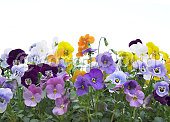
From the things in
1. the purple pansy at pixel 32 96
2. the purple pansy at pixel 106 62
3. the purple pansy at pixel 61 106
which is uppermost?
the purple pansy at pixel 106 62

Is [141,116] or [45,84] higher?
[45,84]

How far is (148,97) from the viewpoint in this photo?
7.63 feet

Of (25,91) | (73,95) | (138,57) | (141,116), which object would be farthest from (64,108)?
(138,57)

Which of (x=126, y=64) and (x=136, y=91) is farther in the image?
(x=126, y=64)

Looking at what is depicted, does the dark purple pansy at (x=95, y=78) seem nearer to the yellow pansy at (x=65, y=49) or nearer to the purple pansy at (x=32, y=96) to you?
the purple pansy at (x=32, y=96)

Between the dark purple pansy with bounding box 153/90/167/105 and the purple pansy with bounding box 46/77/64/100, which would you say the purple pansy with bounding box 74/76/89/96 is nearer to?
the purple pansy with bounding box 46/77/64/100

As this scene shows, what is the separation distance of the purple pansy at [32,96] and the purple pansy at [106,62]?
33cm

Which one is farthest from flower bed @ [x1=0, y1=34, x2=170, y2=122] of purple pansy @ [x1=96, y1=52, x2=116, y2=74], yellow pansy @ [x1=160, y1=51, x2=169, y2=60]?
yellow pansy @ [x1=160, y1=51, x2=169, y2=60]

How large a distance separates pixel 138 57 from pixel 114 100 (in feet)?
2.07

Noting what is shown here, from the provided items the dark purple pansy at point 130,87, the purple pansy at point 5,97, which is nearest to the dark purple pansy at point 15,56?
the purple pansy at point 5,97

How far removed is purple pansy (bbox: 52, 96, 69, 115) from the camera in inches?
84.6

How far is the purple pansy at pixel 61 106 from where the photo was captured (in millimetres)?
2148

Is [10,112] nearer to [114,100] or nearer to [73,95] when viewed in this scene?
[73,95]

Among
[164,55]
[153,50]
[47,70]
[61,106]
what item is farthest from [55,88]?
[164,55]
